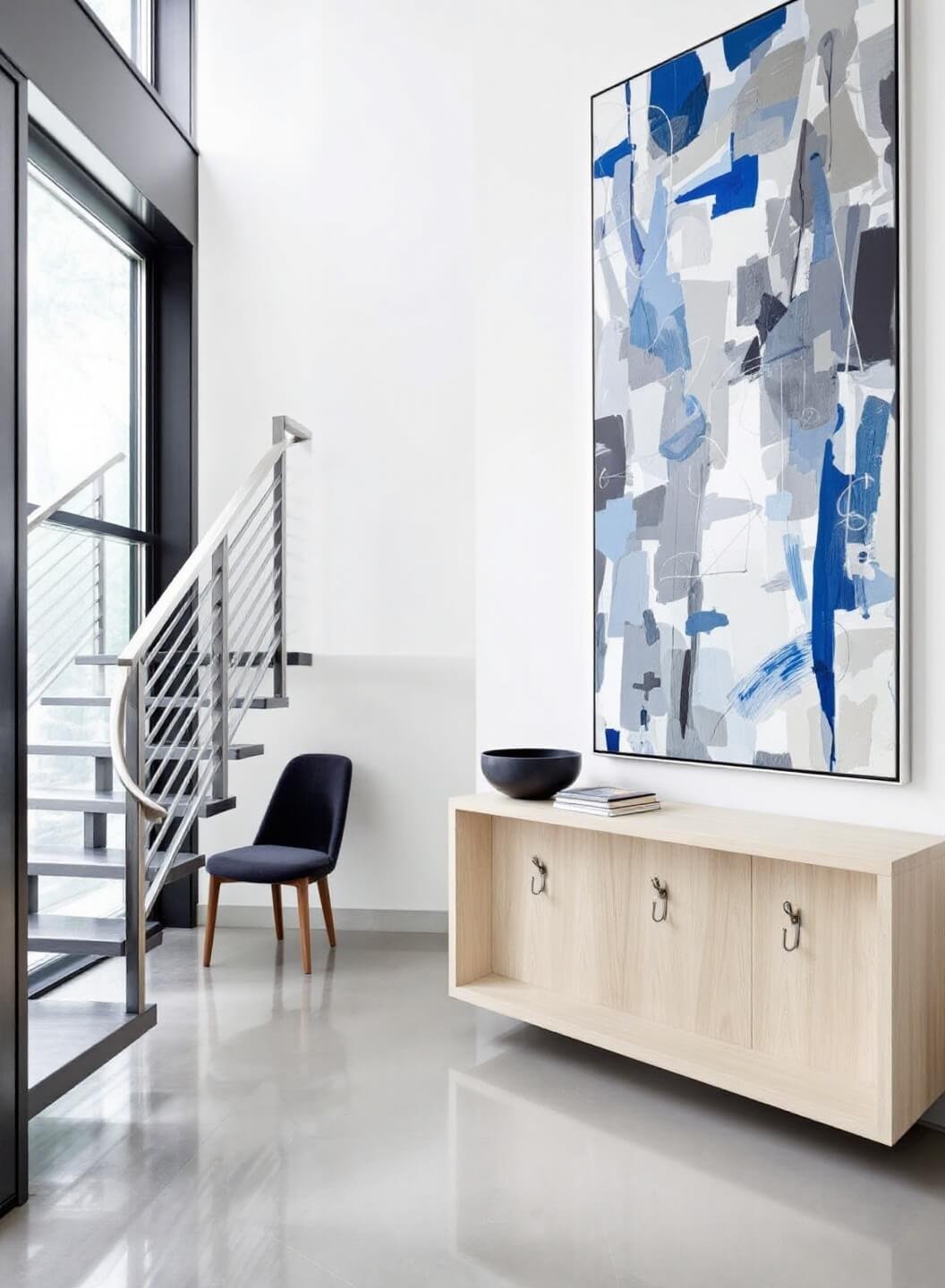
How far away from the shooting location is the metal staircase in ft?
8.54

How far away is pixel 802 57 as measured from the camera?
260 centimetres

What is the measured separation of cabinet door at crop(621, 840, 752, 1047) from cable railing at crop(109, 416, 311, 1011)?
1.42 meters

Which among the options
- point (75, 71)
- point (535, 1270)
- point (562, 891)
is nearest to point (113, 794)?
point (562, 891)

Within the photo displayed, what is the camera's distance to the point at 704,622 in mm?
2838

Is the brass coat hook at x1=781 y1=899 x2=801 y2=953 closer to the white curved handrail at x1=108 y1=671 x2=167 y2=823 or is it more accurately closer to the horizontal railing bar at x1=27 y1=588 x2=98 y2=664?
the white curved handrail at x1=108 y1=671 x2=167 y2=823

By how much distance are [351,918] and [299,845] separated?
44 cm

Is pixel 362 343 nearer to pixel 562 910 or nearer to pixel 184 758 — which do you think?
pixel 184 758

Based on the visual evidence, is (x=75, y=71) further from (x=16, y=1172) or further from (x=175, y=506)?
(x=16, y=1172)

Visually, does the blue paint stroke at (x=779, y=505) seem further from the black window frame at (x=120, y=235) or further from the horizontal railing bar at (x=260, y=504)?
the horizontal railing bar at (x=260, y=504)

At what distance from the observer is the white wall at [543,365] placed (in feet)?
10.1

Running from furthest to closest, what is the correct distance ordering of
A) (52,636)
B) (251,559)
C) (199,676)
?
1. (251,559)
2. (52,636)
3. (199,676)

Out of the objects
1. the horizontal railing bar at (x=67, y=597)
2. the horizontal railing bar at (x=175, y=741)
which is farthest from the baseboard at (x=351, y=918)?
the horizontal railing bar at (x=67, y=597)

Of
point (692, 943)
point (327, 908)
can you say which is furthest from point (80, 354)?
point (692, 943)

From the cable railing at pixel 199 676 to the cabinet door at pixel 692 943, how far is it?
55.9 inches
